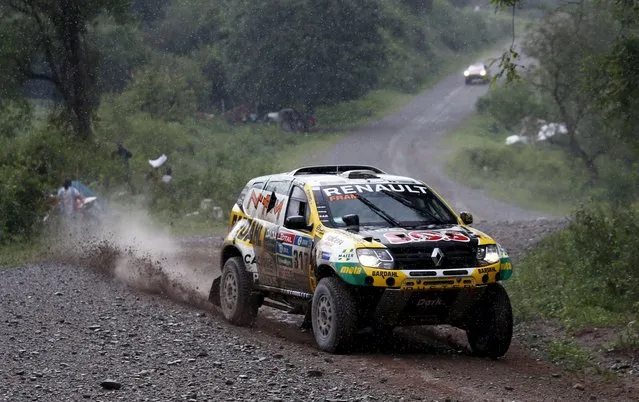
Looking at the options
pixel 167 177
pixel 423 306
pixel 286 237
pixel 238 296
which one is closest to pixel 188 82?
pixel 167 177

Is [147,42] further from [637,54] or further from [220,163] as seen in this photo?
[637,54]

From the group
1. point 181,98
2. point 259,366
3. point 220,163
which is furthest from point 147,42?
point 259,366

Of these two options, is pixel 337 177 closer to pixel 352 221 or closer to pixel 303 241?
pixel 303 241

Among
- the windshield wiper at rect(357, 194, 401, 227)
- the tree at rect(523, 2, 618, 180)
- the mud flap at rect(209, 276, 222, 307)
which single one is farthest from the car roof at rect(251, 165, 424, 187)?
the tree at rect(523, 2, 618, 180)

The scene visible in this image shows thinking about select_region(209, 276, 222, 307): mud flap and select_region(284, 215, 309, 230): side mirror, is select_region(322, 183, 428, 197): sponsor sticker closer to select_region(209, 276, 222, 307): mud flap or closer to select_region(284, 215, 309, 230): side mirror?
select_region(284, 215, 309, 230): side mirror

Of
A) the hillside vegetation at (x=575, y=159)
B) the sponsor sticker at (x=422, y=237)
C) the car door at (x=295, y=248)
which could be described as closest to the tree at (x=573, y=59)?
the hillside vegetation at (x=575, y=159)

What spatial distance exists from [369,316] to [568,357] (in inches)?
84.2

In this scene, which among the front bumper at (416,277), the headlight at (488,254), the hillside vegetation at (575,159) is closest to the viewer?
the front bumper at (416,277)

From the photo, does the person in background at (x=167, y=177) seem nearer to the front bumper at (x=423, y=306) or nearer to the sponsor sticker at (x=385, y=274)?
the front bumper at (x=423, y=306)

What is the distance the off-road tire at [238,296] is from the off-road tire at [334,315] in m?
1.91

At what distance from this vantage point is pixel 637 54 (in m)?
14.8

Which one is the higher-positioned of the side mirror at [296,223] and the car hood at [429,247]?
the side mirror at [296,223]

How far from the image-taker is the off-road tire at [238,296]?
1269cm

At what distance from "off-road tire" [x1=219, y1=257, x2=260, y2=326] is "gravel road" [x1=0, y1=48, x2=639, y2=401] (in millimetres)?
197
